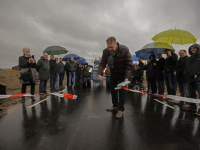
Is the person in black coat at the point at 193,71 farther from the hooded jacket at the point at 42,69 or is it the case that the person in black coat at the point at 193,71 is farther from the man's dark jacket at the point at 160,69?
the hooded jacket at the point at 42,69

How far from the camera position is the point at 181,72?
15.2 ft

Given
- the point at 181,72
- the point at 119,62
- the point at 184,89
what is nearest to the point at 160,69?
the point at 181,72

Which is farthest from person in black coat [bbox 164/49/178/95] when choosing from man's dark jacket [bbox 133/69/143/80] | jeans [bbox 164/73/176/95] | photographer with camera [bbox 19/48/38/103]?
photographer with camera [bbox 19/48/38/103]

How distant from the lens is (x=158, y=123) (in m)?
2.96

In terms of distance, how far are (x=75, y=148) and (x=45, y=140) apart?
2.18 feet

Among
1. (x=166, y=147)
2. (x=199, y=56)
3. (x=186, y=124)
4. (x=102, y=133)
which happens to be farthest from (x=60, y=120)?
(x=199, y=56)

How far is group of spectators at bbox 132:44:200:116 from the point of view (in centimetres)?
376

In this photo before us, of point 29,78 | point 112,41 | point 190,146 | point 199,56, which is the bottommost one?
point 190,146

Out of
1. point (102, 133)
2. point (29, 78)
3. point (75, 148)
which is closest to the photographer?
point (75, 148)

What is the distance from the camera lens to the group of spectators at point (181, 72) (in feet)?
12.3

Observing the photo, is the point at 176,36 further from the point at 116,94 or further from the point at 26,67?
the point at 26,67

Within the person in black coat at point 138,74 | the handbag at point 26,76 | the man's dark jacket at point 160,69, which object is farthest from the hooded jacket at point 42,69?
the man's dark jacket at point 160,69

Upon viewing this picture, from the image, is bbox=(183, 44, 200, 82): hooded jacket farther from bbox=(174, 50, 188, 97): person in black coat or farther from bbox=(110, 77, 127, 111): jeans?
bbox=(110, 77, 127, 111): jeans

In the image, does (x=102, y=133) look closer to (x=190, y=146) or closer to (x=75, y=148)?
(x=75, y=148)
